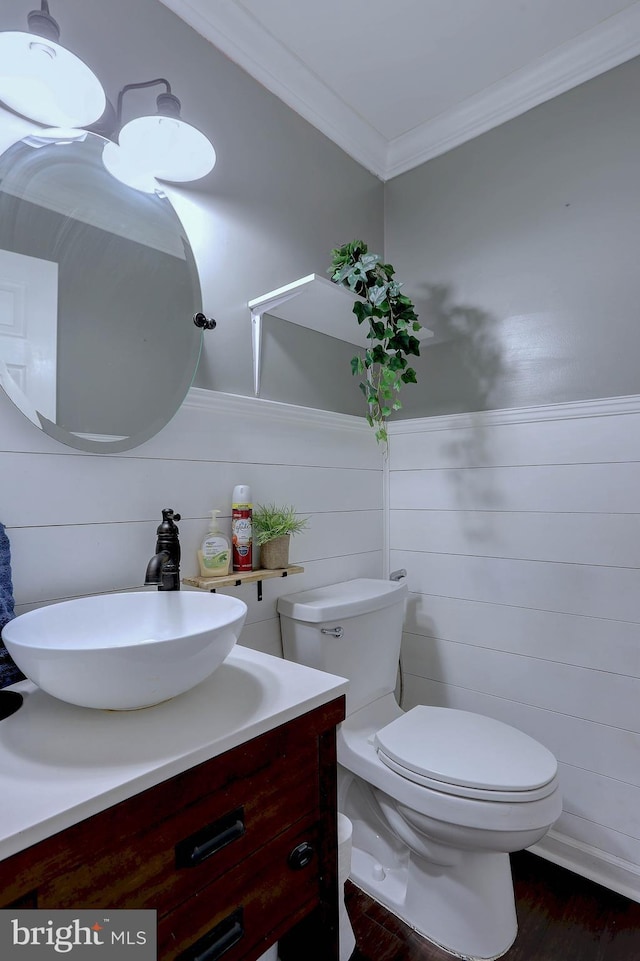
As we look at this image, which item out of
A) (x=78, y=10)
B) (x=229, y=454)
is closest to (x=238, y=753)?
(x=229, y=454)

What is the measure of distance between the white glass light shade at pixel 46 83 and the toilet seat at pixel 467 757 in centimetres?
162

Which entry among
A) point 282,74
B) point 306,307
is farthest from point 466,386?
point 282,74

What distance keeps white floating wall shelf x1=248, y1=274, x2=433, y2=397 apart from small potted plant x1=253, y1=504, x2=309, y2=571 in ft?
1.20

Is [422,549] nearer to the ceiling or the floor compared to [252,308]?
nearer to the floor

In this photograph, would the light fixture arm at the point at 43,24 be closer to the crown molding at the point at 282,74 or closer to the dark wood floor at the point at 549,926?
the crown molding at the point at 282,74

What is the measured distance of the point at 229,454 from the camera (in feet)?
4.43

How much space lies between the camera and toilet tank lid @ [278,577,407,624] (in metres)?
1.37

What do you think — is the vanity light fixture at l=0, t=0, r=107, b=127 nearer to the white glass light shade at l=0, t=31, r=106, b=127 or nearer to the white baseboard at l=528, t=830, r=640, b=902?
the white glass light shade at l=0, t=31, r=106, b=127

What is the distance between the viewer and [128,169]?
1.13 metres

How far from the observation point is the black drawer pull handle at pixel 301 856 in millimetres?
754

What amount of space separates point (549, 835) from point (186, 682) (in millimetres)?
1443

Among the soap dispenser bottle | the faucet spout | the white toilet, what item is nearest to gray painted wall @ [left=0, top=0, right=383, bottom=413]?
the soap dispenser bottle

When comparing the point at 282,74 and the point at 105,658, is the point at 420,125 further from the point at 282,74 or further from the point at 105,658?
the point at 105,658

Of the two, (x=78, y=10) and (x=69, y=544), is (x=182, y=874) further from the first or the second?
(x=78, y=10)
